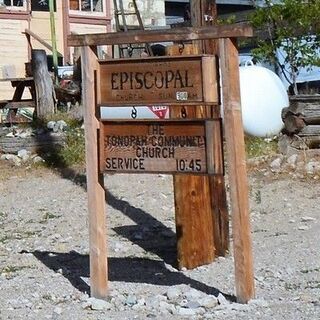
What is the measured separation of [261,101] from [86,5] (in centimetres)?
1764

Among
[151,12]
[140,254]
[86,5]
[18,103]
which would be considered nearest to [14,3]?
[86,5]

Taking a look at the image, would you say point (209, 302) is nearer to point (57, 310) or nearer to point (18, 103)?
point (57, 310)

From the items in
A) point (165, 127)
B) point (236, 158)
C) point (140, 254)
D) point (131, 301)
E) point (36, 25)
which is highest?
point (36, 25)

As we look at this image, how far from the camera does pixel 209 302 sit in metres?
7.36

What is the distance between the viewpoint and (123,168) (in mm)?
7594

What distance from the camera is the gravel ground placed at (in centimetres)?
743

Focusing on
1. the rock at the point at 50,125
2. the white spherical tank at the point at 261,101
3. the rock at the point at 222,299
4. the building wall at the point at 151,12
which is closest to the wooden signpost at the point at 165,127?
the rock at the point at 222,299

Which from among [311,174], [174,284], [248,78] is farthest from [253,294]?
[248,78]

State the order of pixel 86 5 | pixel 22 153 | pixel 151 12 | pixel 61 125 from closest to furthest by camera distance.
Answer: pixel 22 153 < pixel 61 125 < pixel 86 5 < pixel 151 12

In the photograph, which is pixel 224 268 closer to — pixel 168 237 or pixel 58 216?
pixel 168 237

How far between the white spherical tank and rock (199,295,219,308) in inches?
290

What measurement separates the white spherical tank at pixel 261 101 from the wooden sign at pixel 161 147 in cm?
714

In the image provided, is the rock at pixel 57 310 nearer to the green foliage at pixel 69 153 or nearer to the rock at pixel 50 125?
the green foliage at pixel 69 153

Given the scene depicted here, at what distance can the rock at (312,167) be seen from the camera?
43.1 ft
